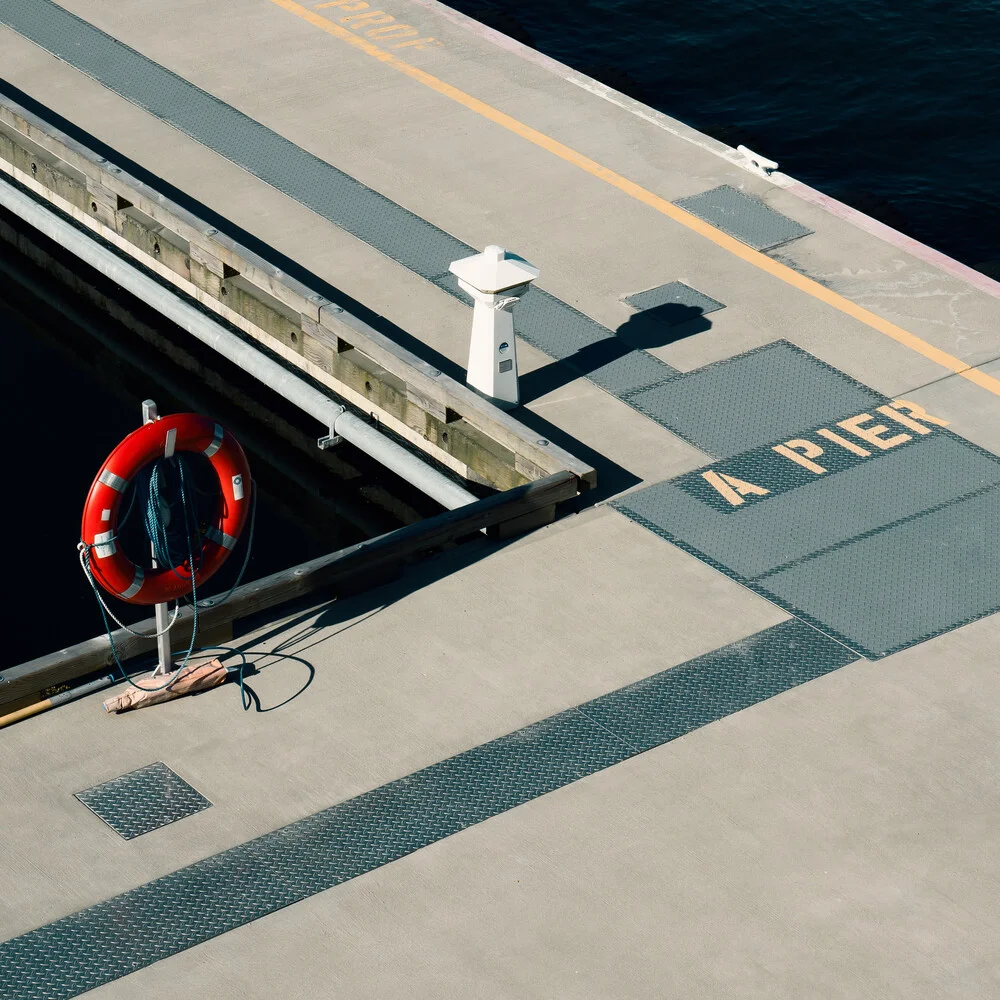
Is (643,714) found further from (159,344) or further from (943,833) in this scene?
(159,344)

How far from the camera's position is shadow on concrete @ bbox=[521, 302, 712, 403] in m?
15.4

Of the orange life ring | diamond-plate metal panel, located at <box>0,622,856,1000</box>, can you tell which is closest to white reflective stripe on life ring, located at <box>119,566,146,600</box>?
the orange life ring

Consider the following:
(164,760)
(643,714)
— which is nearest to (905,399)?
(643,714)

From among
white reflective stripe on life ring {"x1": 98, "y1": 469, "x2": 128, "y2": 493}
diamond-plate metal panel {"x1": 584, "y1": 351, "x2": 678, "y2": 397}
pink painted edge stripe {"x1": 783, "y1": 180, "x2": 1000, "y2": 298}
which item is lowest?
diamond-plate metal panel {"x1": 584, "y1": 351, "x2": 678, "y2": 397}

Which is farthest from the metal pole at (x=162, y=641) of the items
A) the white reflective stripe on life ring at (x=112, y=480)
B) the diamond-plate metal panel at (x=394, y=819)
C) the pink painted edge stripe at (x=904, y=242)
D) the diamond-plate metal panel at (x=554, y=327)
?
the pink painted edge stripe at (x=904, y=242)

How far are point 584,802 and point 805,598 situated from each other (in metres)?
2.79

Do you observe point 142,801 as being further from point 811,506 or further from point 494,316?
point 811,506

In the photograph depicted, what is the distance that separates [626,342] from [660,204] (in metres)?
2.83

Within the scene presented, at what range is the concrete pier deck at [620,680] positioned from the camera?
9891 mm

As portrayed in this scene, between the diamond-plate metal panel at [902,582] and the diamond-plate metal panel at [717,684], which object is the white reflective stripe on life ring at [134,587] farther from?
the diamond-plate metal panel at [902,582]

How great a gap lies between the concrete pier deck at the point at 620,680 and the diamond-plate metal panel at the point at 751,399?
4 cm

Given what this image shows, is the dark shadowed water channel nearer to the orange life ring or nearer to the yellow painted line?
the orange life ring

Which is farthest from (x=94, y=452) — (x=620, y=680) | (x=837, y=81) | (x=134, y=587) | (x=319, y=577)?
(x=837, y=81)

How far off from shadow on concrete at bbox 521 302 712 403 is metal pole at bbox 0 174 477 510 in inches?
46.3
